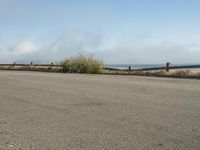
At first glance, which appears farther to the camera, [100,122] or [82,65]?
[82,65]

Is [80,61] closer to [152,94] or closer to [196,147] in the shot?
[152,94]

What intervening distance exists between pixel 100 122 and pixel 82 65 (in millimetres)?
29045

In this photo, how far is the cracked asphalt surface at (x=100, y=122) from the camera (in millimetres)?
6965

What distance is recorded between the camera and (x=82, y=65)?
37.8 meters

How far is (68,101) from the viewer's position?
484 inches

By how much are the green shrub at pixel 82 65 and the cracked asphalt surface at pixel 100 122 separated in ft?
75.7

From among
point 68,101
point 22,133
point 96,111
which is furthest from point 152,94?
point 22,133

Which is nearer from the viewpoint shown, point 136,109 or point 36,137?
point 36,137

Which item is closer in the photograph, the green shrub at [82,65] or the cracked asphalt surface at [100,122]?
the cracked asphalt surface at [100,122]

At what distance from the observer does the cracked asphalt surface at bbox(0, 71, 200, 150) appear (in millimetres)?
6965

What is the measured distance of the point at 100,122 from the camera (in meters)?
8.81

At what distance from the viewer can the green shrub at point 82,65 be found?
36.7 meters

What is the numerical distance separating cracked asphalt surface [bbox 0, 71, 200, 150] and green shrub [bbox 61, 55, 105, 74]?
75.7ft

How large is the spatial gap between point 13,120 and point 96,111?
2153mm
